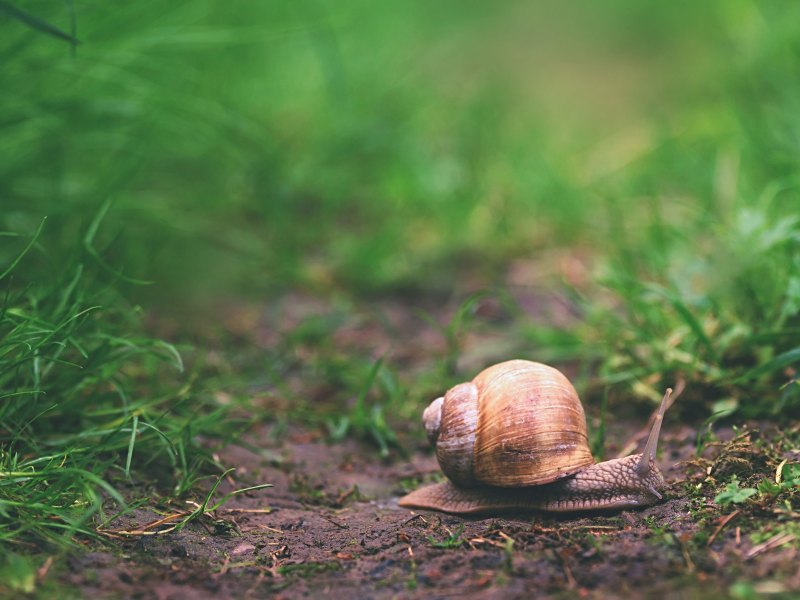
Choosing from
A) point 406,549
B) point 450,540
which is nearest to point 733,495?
point 450,540

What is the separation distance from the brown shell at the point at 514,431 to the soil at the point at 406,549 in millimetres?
119

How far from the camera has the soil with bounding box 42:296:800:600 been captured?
1.62m

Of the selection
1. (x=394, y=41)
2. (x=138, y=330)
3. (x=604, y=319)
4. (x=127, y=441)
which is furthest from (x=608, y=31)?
(x=127, y=441)

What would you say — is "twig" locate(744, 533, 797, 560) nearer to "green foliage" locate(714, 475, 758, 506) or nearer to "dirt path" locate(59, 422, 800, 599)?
"dirt path" locate(59, 422, 800, 599)

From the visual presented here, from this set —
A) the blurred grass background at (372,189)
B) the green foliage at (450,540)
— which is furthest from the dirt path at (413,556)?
the blurred grass background at (372,189)

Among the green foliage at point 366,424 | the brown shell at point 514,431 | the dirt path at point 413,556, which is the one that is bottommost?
the green foliage at point 366,424

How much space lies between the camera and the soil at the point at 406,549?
5.33 feet

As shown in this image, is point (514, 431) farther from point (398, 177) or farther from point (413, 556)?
point (398, 177)

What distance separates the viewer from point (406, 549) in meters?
1.88

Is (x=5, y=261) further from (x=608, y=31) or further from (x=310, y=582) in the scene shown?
(x=608, y=31)

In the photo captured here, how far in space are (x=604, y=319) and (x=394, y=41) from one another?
344cm

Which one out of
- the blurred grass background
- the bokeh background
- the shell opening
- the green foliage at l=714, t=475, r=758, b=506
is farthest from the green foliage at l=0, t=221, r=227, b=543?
the green foliage at l=714, t=475, r=758, b=506

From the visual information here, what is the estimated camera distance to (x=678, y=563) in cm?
166

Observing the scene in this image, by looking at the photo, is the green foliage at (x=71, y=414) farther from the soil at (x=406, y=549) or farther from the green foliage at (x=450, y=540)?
the green foliage at (x=450, y=540)
